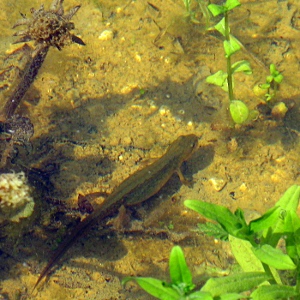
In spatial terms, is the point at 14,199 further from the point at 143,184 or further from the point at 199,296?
the point at 199,296

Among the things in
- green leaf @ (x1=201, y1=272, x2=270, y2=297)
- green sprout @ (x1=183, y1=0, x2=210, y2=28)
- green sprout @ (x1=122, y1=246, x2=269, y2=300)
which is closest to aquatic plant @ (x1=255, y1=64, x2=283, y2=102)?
green sprout @ (x1=183, y1=0, x2=210, y2=28)

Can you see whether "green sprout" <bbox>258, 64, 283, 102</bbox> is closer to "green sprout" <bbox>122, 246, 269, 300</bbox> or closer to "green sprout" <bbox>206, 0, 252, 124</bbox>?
"green sprout" <bbox>206, 0, 252, 124</bbox>

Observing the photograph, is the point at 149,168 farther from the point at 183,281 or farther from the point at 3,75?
the point at 183,281

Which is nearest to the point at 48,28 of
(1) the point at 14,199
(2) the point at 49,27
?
(2) the point at 49,27

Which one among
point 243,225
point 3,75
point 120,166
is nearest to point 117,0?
point 3,75

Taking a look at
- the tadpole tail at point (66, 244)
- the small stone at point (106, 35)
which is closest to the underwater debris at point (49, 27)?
the tadpole tail at point (66, 244)

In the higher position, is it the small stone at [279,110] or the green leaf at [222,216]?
the green leaf at [222,216]

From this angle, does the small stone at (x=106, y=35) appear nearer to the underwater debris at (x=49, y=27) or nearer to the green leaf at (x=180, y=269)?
the underwater debris at (x=49, y=27)
